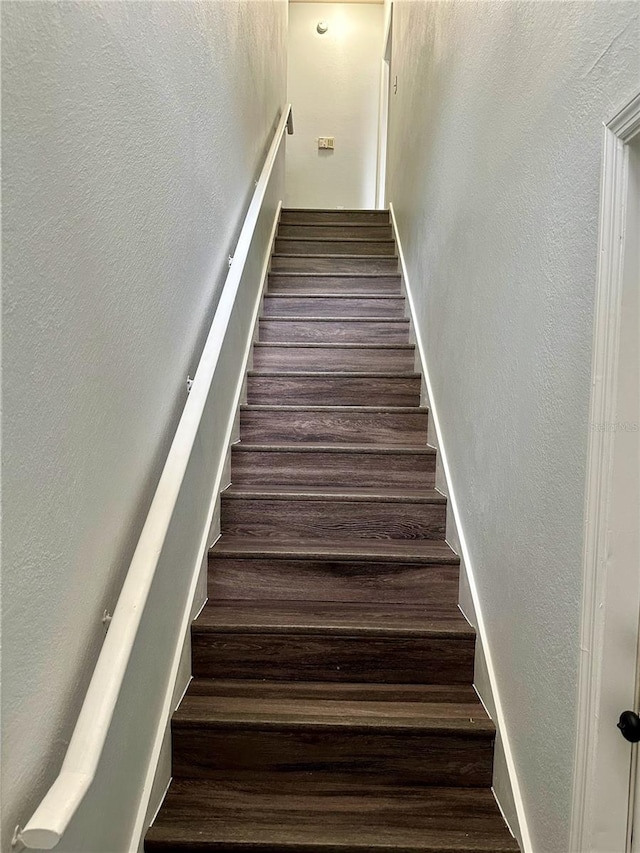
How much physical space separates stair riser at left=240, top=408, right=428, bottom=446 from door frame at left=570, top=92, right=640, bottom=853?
1.53 m

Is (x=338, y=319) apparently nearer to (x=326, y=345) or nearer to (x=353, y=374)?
(x=326, y=345)

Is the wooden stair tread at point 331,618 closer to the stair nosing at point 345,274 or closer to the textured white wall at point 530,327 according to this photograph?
the textured white wall at point 530,327

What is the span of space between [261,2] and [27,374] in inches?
129

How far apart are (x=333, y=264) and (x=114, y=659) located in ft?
10.5

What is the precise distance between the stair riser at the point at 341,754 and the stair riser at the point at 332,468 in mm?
992

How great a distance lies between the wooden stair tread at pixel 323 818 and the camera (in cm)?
135

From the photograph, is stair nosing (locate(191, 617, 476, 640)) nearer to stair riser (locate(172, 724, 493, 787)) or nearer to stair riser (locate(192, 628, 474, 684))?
stair riser (locate(192, 628, 474, 684))

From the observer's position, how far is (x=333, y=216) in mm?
4527

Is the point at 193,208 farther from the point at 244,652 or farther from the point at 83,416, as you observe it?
the point at 244,652

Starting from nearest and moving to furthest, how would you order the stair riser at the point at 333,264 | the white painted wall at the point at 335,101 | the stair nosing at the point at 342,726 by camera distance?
1. the stair nosing at the point at 342,726
2. the stair riser at the point at 333,264
3. the white painted wall at the point at 335,101

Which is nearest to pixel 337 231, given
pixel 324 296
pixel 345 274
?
pixel 345 274

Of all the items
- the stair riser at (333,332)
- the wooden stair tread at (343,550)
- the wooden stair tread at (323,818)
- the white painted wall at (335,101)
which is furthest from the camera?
the white painted wall at (335,101)

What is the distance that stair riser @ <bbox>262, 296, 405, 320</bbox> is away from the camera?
3.36 metres

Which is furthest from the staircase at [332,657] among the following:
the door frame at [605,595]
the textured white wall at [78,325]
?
the textured white wall at [78,325]
